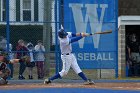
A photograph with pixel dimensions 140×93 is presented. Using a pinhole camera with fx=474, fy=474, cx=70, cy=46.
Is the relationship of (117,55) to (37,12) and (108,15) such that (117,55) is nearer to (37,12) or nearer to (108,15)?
(108,15)

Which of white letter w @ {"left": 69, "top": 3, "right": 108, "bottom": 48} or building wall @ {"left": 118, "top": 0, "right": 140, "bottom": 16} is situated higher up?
building wall @ {"left": 118, "top": 0, "right": 140, "bottom": 16}

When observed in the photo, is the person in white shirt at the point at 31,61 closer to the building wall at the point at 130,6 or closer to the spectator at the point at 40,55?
the spectator at the point at 40,55

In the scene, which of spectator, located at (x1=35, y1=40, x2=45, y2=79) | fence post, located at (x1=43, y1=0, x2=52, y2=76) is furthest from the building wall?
spectator, located at (x1=35, y1=40, x2=45, y2=79)

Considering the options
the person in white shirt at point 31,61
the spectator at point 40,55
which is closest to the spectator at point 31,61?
the person in white shirt at point 31,61

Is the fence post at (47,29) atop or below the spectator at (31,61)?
atop

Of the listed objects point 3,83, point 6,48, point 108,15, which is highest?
point 108,15

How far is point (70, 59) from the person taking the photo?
15.5 meters

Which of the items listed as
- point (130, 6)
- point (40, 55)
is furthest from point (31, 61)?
point (130, 6)

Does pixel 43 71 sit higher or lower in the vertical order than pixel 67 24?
lower

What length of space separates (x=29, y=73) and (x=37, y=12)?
2.45m

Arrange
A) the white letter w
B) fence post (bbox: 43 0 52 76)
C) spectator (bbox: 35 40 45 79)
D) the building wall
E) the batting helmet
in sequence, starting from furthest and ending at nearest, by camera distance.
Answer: the building wall, the white letter w, fence post (bbox: 43 0 52 76), spectator (bbox: 35 40 45 79), the batting helmet

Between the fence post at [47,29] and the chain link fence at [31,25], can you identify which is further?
the fence post at [47,29]

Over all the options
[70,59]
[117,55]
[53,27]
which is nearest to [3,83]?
[70,59]

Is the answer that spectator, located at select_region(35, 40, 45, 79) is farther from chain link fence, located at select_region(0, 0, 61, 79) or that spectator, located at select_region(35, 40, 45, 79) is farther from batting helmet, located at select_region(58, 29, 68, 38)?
batting helmet, located at select_region(58, 29, 68, 38)
